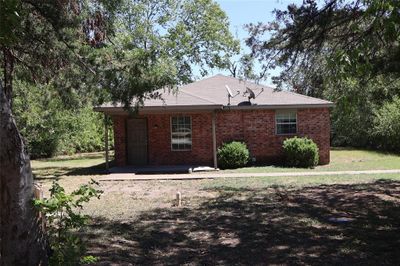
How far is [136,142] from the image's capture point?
832 inches

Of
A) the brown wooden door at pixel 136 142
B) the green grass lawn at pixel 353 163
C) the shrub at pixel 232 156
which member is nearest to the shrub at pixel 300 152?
the green grass lawn at pixel 353 163

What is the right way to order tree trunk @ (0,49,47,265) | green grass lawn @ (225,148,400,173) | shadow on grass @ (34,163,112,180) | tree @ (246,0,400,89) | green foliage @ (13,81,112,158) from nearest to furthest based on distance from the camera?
1. tree trunk @ (0,49,47,265)
2. tree @ (246,0,400,89)
3. shadow on grass @ (34,163,112,180)
4. green grass lawn @ (225,148,400,173)
5. green foliage @ (13,81,112,158)

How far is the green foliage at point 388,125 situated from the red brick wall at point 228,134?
7.38 m

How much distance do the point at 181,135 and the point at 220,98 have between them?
267cm

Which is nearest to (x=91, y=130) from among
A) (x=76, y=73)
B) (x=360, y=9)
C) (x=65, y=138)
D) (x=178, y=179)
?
(x=65, y=138)

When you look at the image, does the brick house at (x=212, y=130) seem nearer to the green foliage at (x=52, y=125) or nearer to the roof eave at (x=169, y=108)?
the roof eave at (x=169, y=108)

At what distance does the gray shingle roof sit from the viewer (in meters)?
19.6

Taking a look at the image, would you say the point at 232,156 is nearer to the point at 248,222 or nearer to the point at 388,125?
the point at 248,222

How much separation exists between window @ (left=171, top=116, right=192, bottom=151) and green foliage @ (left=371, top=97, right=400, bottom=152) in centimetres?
1262

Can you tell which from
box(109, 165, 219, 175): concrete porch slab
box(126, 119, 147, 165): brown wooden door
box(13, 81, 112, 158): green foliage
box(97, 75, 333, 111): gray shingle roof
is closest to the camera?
box(109, 165, 219, 175): concrete porch slab

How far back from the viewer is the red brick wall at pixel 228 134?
68.7ft

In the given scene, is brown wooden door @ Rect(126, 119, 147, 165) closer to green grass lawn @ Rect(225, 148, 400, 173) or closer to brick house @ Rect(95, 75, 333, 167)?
brick house @ Rect(95, 75, 333, 167)

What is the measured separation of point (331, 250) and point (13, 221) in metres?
4.57

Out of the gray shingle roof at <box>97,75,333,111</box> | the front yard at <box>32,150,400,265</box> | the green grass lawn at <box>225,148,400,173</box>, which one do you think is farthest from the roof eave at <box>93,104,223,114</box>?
the front yard at <box>32,150,400,265</box>
